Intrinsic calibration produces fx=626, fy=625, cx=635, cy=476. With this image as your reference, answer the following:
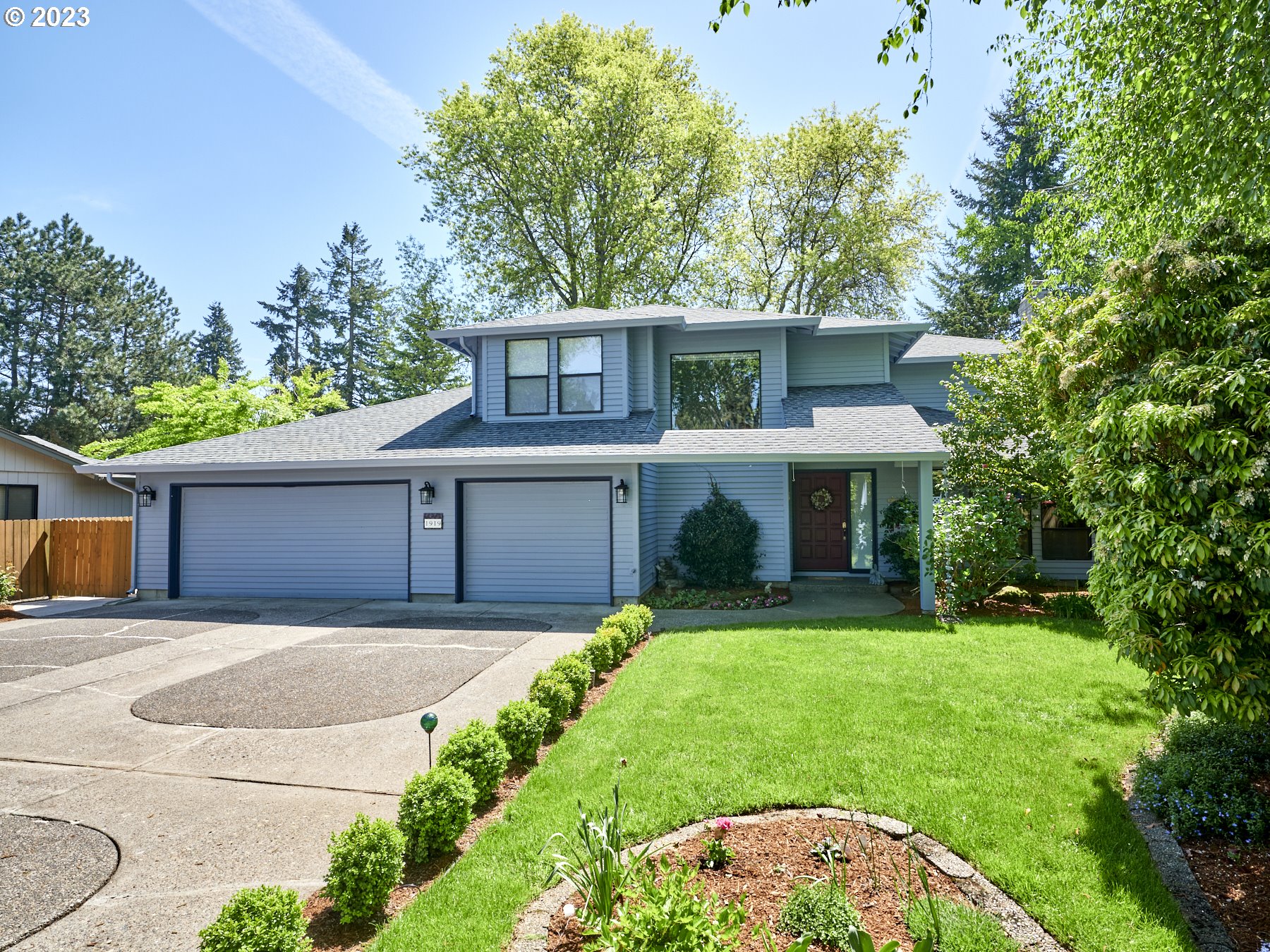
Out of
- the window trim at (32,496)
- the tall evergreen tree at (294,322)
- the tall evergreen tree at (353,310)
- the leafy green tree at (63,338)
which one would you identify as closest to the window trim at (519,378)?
the window trim at (32,496)

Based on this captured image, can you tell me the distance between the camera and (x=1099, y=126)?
21.7 feet

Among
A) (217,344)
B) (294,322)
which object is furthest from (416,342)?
(217,344)

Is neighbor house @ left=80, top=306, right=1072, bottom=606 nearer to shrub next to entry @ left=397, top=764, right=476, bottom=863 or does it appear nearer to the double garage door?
→ the double garage door

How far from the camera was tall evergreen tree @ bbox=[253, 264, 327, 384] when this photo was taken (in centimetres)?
4125

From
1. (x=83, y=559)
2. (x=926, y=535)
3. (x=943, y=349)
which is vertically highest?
(x=943, y=349)

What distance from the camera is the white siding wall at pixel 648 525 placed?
1098 cm

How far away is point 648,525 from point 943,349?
8855 millimetres

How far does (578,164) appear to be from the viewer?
2148cm

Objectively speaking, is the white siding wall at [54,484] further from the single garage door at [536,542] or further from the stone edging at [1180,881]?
the stone edging at [1180,881]

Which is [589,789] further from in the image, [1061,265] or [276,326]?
[276,326]

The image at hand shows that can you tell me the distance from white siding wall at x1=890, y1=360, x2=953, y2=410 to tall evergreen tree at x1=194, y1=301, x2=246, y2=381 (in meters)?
46.1

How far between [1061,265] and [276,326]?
44.8 meters

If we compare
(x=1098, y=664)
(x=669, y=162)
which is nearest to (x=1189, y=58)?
(x=1098, y=664)

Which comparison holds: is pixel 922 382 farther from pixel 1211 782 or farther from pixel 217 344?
pixel 217 344
